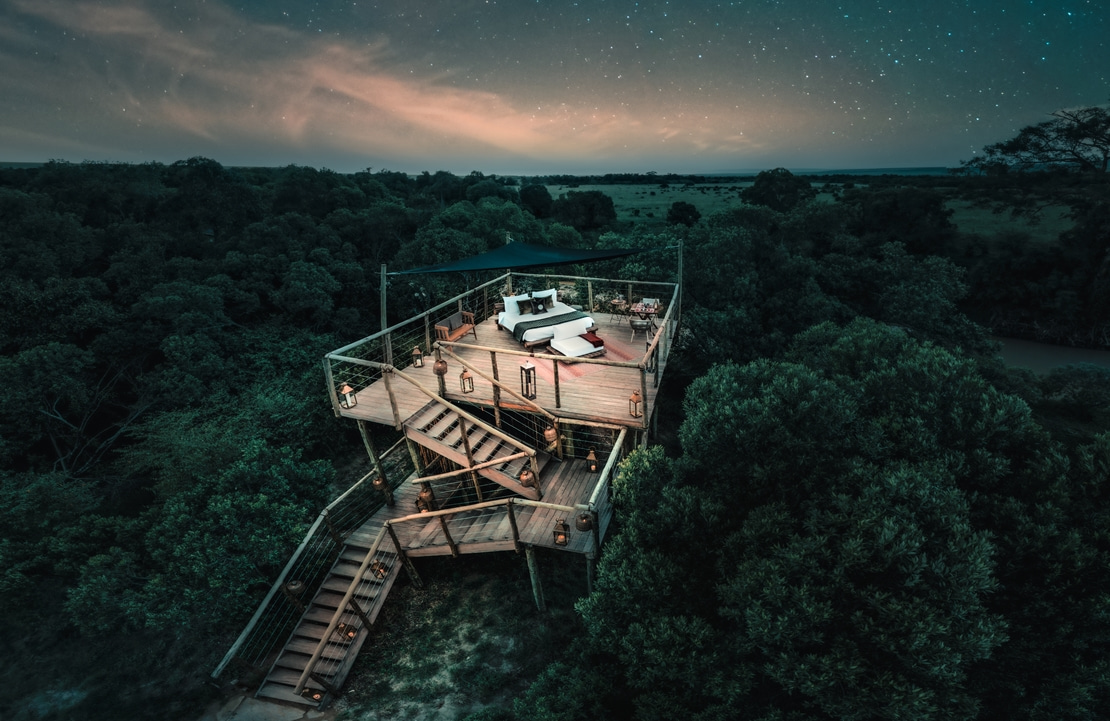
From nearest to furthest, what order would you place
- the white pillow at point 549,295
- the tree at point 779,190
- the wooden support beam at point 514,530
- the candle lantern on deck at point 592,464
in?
the wooden support beam at point 514,530 → the candle lantern on deck at point 592,464 → the white pillow at point 549,295 → the tree at point 779,190

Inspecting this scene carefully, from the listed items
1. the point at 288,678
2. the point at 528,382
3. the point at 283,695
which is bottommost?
the point at 283,695

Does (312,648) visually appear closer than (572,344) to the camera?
Yes

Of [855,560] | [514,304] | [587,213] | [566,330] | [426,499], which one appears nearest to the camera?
[855,560]

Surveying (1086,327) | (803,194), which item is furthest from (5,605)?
(803,194)

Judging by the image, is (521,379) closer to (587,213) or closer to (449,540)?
(449,540)

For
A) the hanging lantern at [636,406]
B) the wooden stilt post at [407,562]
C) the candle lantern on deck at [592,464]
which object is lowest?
the wooden stilt post at [407,562]

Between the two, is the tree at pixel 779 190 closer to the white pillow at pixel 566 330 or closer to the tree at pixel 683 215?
the tree at pixel 683 215

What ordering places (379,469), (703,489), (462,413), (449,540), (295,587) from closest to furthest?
(703,489) < (295,587) < (449,540) < (462,413) < (379,469)

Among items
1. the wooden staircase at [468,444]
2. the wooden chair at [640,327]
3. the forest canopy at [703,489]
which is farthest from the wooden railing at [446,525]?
the wooden chair at [640,327]

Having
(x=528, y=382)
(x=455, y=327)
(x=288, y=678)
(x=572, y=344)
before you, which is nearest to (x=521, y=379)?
(x=528, y=382)
